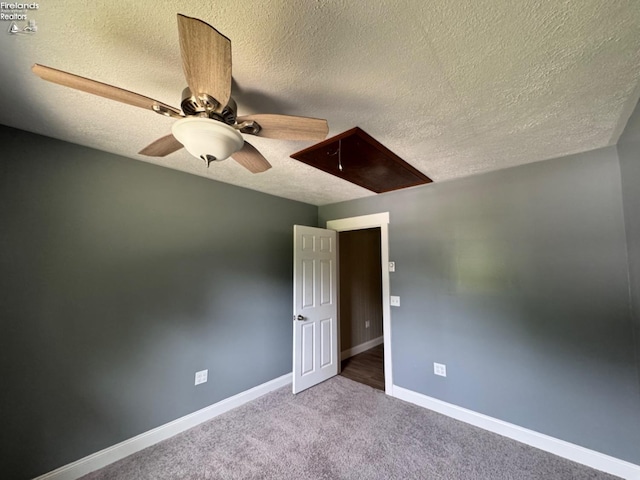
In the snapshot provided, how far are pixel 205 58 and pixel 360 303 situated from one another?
4360 mm

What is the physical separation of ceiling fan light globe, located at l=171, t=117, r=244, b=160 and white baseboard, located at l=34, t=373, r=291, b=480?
2385 millimetres

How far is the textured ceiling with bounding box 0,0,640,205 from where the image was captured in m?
0.93

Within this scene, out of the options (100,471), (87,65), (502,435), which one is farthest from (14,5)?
(502,435)

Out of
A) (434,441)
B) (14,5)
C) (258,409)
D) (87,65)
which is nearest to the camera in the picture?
(14,5)

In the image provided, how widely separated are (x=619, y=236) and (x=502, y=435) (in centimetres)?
189

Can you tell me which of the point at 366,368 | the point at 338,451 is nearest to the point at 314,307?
the point at 366,368

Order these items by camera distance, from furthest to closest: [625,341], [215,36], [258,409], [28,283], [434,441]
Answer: [258,409] < [434,441] < [625,341] < [28,283] < [215,36]

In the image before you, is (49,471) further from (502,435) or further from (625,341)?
(625,341)

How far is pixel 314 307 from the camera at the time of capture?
3.33 m

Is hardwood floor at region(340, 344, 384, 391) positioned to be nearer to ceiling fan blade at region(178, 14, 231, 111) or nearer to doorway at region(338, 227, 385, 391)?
doorway at region(338, 227, 385, 391)

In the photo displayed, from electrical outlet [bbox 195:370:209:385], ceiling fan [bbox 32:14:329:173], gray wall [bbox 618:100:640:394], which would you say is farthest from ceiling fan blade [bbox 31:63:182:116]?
gray wall [bbox 618:100:640:394]

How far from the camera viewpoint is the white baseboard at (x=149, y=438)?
1823mm

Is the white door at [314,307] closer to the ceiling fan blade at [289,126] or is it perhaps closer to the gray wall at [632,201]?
the ceiling fan blade at [289,126]

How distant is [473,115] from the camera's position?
157cm
